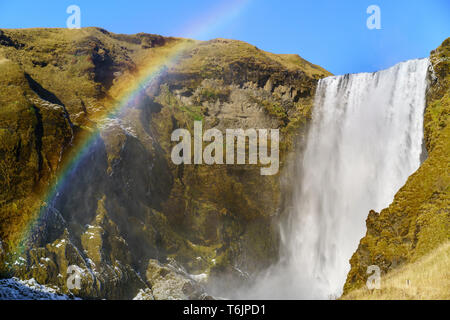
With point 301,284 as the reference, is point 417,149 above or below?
above

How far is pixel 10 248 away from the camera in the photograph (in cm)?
2070

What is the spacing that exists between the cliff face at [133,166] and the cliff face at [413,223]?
509 inches

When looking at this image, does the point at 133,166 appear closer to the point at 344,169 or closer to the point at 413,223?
the point at 344,169

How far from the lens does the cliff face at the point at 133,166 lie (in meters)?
23.9

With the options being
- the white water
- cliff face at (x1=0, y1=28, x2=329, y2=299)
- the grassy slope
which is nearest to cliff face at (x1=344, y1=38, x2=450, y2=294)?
the grassy slope

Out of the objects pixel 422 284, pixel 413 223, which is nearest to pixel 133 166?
pixel 413 223

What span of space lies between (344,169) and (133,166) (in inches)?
823

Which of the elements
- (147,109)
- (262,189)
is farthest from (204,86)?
(262,189)

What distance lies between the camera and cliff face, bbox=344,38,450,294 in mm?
20266

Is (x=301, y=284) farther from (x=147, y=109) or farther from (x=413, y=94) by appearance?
(x=147, y=109)

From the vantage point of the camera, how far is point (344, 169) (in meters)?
38.5

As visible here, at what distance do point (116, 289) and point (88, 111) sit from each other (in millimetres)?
16374

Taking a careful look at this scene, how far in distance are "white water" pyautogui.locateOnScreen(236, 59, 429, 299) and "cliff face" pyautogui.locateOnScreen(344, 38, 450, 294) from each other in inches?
353

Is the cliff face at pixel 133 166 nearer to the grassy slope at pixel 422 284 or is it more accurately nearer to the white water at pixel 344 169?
the white water at pixel 344 169
